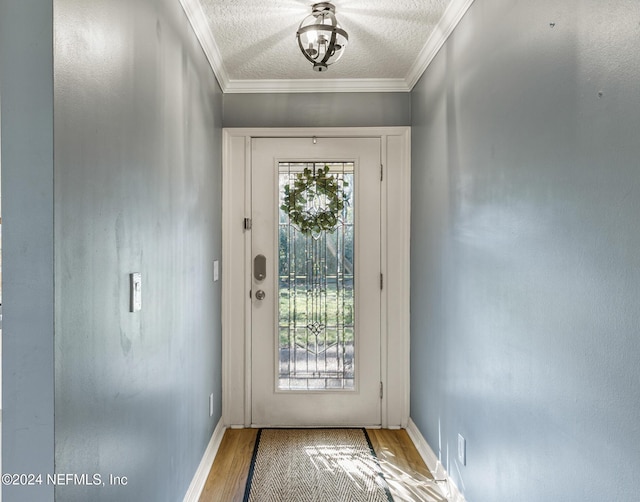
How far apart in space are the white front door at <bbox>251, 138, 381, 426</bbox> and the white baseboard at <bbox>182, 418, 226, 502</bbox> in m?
0.34

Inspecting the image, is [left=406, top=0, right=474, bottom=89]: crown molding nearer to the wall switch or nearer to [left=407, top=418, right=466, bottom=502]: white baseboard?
the wall switch

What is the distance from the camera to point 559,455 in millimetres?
1288

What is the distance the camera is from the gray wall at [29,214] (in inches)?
37.9

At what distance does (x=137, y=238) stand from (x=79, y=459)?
649 millimetres

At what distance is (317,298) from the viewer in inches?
125

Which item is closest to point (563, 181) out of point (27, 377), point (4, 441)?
point (27, 377)

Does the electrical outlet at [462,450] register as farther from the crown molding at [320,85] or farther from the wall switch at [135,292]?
the crown molding at [320,85]

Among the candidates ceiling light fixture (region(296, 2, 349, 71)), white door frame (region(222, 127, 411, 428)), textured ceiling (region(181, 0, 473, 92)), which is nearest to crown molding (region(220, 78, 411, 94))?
textured ceiling (region(181, 0, 473, 92))

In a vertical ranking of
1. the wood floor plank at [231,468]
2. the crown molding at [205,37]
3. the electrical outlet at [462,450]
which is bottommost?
the wood floor plank at [231,468]

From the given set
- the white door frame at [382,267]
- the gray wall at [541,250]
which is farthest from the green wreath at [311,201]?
the gray wall at [541,250]

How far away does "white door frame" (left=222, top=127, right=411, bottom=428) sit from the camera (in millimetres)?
3113

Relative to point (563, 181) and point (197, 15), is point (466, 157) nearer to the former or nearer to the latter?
point (563, 181)

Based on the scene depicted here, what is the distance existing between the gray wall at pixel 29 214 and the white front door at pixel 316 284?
85.8 inches

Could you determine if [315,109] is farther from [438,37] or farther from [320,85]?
[438,37]
